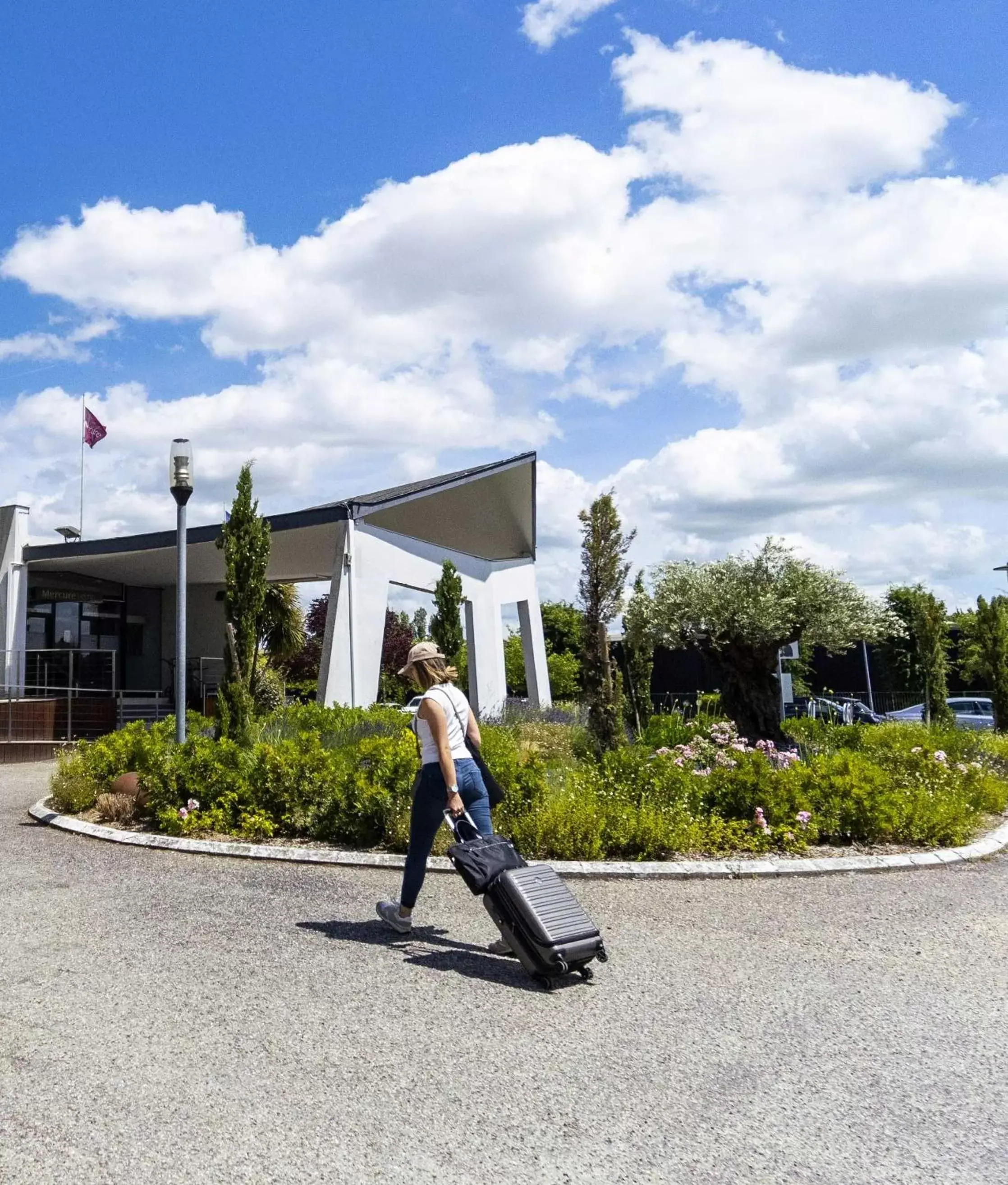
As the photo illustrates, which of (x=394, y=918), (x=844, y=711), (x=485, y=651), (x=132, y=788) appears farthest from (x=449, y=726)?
(x=844, y=711)

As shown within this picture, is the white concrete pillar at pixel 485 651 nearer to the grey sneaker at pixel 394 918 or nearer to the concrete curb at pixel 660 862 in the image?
the concrete curb at pixel 660 862

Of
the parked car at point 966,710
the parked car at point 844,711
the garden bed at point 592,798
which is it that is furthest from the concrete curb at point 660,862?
the parked car at point 966,710

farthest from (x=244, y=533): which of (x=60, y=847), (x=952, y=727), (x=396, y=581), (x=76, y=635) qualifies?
(x=76, y=635)

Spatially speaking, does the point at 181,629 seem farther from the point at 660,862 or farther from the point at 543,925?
the point at 543,925

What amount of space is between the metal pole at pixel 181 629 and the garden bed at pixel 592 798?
230mm

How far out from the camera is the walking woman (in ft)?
16.9

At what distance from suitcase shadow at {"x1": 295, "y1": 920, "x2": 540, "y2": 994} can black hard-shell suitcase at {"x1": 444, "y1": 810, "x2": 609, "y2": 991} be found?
0.49ft

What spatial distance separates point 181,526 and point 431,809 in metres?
6.34

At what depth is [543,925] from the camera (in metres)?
4.49

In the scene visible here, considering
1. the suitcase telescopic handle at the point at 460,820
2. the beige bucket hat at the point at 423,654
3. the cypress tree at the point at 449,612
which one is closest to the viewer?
the suitcase telescopic handle at the point at 460,820

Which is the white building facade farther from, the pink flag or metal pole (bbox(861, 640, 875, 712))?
metal pole (bbox(861, 640, 875, 712))

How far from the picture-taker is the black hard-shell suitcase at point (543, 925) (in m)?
4.46

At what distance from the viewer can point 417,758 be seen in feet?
27.1

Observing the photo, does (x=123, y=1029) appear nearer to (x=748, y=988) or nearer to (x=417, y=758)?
(x=748, y=988)
